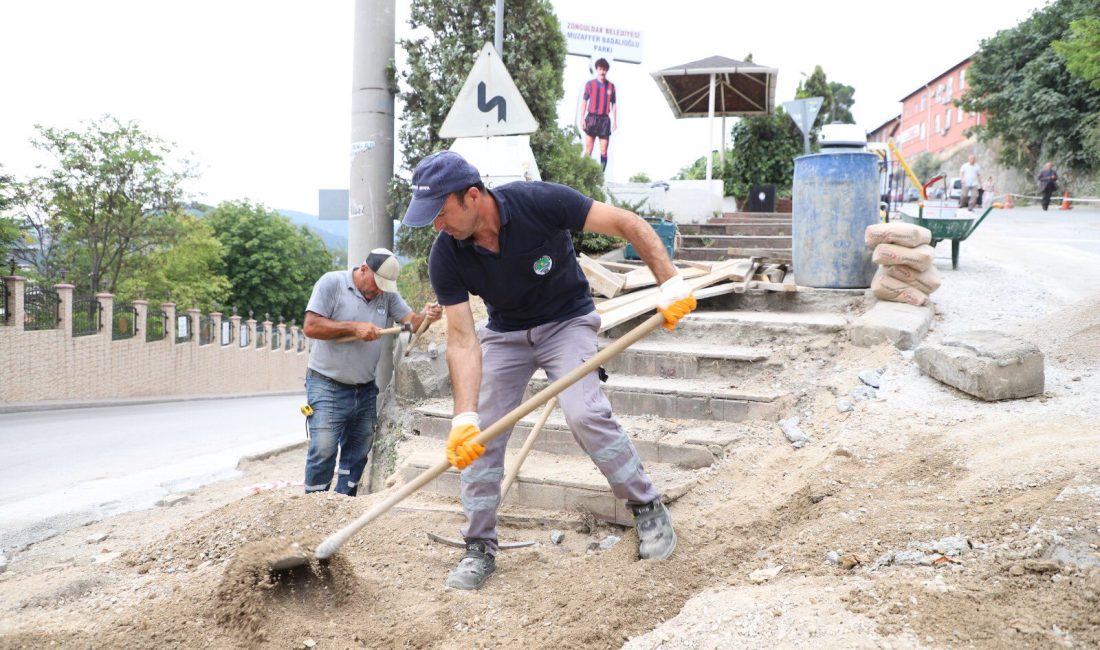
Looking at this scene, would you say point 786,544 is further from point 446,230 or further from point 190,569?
point 190,569

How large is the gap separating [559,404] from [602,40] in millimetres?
15600

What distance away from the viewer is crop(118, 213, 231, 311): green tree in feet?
101

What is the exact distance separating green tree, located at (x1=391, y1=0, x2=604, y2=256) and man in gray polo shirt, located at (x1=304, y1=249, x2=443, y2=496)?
7.11ft

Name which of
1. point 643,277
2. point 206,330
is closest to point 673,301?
point 643,277

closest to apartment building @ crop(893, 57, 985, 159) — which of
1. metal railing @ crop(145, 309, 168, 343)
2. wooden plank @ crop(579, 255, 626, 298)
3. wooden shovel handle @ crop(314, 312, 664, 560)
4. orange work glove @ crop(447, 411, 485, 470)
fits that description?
metal railing @ crop(145, 309, 168, 343)

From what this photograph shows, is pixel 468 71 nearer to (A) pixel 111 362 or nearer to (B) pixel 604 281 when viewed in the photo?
(B) pixel 604 281

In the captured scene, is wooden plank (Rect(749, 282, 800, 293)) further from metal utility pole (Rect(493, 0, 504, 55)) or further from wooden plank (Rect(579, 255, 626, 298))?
metal utility pole (Rect(493, 0, 504, 55))

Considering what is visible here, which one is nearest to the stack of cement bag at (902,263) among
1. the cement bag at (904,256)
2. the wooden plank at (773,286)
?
the cement bag at (904,256)

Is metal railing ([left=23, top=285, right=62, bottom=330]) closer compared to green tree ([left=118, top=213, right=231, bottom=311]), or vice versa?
metal railing ([left=23, top=285, right=62, bottom=330])

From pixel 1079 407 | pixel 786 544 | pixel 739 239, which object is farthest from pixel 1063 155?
pixel 786 544

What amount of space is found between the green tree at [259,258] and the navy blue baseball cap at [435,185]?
4301cm

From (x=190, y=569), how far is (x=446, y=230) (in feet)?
6.79

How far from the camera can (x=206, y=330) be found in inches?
1070

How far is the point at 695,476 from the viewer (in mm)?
3963
